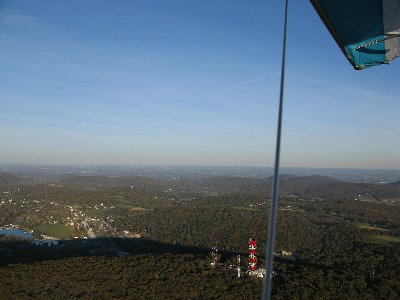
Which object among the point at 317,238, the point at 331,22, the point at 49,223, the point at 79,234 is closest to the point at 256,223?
the point at 317,238

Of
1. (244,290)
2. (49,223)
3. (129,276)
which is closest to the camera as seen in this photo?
(244,290)

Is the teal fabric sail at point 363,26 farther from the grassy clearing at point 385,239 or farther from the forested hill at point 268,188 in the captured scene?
the forested hill at point 268,188

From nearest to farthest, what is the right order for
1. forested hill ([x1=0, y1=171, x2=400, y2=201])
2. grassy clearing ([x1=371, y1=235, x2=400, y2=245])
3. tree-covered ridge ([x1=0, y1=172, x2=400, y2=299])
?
1. tree-covered ridge ([x1=0, y1=172, x2=400, y2=299])
2. grassy clearing ([x1=371, y1=235, x2=400, y2=245])
3. forested hill ([x1=0, y1=171, x2=400, y2=201])

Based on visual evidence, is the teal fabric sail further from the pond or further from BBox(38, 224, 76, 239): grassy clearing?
the pond

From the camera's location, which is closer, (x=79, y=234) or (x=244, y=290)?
(x=244, y=290)

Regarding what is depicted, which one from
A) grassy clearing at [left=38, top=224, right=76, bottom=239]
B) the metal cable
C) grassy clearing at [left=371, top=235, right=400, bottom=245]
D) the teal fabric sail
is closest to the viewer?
the metal cable

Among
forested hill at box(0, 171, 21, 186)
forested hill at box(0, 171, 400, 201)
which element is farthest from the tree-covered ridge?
forested hill at box(0, 171, 21, 186)

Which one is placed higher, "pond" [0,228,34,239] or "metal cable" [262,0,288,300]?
"metal cable" [262,0,288,300]

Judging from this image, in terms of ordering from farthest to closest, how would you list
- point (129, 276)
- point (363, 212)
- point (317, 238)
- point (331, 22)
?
1. point (363, 212)
2. point (317, 238)
3. point (129, 276)
4. point (331, 22)

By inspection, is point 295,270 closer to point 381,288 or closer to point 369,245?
point 381,288
